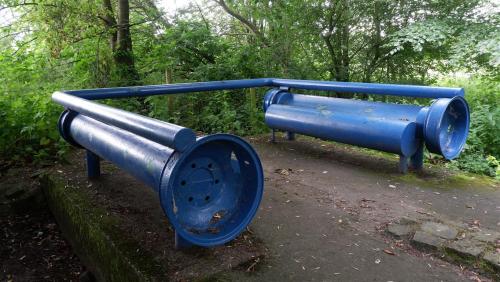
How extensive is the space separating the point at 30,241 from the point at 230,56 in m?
5.56

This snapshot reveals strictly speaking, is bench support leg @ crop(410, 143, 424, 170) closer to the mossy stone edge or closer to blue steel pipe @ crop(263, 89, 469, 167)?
blue steel pipe @ crop(263, 89, 469, 167)

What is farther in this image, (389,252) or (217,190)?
(389,252)

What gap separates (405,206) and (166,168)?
200 cm

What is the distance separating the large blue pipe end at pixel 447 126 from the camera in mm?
3340

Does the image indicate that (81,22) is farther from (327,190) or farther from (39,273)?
(327,190)

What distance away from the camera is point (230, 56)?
8.13m

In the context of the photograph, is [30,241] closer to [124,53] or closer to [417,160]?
[417,160]

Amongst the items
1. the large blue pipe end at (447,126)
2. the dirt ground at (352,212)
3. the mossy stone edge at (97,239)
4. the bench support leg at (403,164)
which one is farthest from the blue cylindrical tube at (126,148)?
the bench support leg at (403,164)

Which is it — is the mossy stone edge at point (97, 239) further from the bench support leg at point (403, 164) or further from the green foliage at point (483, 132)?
the green foliage at point (483, 132)

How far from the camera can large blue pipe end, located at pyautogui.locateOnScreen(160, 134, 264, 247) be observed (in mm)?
2043

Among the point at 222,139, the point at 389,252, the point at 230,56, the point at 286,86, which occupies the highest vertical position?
the point at 230,56

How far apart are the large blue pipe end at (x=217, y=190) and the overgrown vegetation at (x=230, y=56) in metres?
2.80

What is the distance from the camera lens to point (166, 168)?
1860 mm

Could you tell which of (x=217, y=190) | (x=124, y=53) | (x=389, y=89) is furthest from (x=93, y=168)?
(x=124, y=53)
